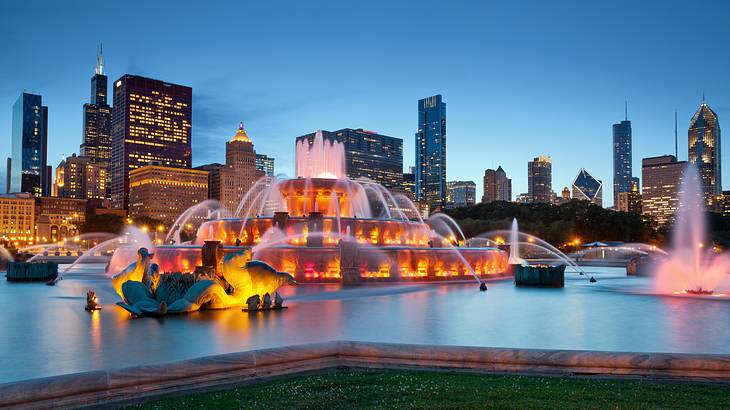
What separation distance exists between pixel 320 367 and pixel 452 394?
259cm

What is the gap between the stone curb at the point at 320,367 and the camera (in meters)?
7.89

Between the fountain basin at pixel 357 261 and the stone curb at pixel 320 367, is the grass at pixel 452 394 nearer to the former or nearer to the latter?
the stone curb at pixel 320 367

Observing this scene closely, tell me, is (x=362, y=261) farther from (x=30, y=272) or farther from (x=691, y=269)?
(x=30, y=272)

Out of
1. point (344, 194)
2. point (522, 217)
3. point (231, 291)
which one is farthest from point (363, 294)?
point (522, 217)

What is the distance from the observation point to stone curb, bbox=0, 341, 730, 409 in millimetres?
7895

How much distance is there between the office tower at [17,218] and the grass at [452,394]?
676ft

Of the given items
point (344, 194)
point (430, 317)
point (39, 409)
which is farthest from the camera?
point (344, 194)

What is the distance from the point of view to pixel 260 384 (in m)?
8.98

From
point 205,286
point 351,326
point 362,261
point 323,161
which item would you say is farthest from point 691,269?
point 323,161

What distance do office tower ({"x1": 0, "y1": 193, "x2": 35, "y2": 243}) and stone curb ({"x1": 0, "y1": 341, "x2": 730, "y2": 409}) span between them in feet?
673

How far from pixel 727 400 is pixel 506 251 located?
99.5ft

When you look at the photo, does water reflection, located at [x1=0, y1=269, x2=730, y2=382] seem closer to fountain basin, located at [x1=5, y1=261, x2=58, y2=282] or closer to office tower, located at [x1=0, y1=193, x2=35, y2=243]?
fountain basin, located at [x1=5, y1=261, x2=58, y2=282]

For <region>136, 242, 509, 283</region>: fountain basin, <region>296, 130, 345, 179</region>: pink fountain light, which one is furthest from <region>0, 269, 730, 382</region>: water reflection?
<region>296, 130, 345, 179</region>: pink fountain light

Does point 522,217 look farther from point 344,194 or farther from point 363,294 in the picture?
point 363,294
